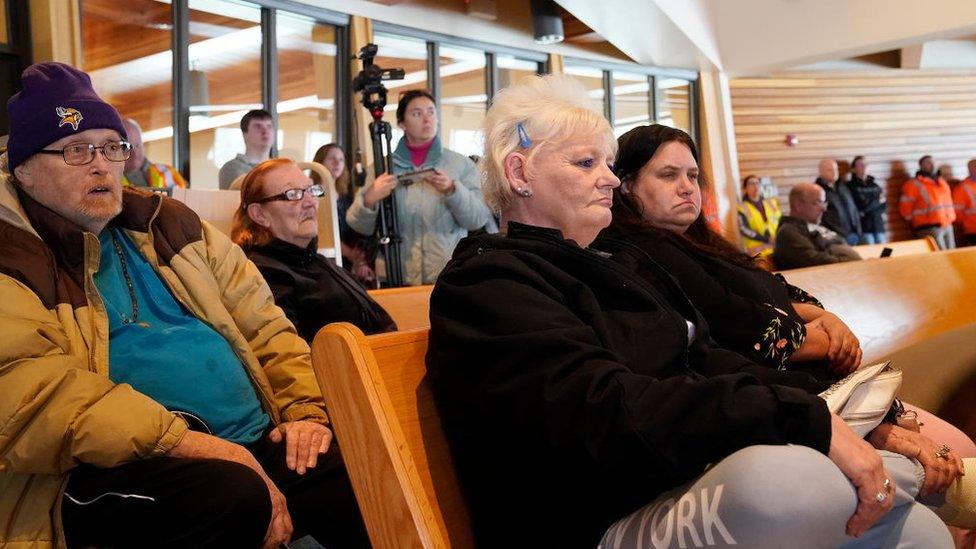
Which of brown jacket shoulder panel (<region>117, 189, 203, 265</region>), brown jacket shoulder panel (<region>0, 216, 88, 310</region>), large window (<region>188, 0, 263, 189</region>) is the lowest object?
brown jacket shoulder panel (<region>0, 216, 88, 310</region>)

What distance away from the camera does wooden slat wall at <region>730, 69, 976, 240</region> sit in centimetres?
1259

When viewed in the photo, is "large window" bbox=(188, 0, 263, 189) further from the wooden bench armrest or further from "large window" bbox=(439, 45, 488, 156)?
the wooden bench armrest

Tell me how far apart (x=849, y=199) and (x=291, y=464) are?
1183 centimetres

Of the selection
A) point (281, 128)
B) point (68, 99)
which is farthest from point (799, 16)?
point (68, 99)

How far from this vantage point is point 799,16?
31.2 ft

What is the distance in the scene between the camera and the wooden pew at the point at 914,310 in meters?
2.44

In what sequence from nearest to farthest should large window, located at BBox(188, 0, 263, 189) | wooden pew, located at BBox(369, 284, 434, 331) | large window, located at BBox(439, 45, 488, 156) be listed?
wooden pew, located at BBox(369, 284, 434, 331), large window, located at BBox(188, 0, 263, 189), large window, located at BBox(439, 45, 488, 156)

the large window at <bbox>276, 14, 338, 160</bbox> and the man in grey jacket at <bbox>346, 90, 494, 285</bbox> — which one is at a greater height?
the large window at <bbox>276, 14, 338, 160</bbox>

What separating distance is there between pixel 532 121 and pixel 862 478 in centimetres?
81

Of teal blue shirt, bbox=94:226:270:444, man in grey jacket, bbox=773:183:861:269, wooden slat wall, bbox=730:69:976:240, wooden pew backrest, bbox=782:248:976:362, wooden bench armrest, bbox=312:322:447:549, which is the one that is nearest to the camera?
wooden bench armrest, bbox=312:322:447:549

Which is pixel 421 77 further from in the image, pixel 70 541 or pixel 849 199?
pixel 70 541

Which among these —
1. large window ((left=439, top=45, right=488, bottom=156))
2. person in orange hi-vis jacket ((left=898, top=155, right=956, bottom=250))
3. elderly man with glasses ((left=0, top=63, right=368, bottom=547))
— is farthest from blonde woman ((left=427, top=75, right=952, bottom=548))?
person in orange hi-vis jacket ((left=898, top=155, right=956, bottom=250))

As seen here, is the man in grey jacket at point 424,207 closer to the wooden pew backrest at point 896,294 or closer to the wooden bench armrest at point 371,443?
the wooden pew backrest at point 896,294

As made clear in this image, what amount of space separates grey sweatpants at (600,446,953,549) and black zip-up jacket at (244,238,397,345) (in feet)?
4.49
